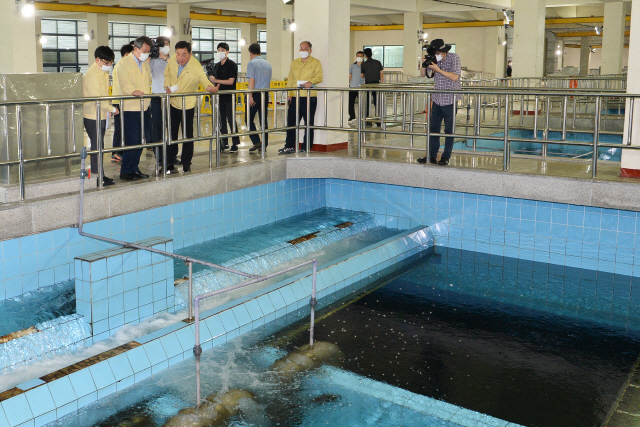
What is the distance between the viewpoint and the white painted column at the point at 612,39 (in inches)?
876

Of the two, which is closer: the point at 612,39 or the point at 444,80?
the point at 444,80

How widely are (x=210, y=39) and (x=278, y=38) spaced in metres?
15.5

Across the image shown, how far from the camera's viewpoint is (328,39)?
8977mm

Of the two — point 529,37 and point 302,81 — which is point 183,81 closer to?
point 302,81

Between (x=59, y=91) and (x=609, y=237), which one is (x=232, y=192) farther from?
(x=609, y=237)

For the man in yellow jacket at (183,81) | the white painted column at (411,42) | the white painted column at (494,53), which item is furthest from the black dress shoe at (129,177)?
the white painted column at (494,53)

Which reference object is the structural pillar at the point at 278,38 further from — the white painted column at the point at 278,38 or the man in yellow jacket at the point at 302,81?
the man in yellow jacket at the point at 302,81

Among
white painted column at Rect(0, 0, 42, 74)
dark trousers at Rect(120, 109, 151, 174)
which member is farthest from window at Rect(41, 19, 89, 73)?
dark trousers at Rect(120, 109, 151, 174)

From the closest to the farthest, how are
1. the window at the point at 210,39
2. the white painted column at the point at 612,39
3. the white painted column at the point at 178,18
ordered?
the white painted column at the point at 612,39
the white painted column at the point at 178,18
the window at the point at 210,39

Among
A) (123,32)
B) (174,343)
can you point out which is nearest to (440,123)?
(174,343)

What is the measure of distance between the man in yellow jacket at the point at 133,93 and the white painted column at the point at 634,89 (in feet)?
16.5

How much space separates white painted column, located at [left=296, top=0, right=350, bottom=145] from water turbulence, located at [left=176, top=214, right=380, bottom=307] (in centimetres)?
159

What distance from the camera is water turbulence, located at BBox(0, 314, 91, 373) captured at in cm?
434

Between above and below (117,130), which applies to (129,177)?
below
